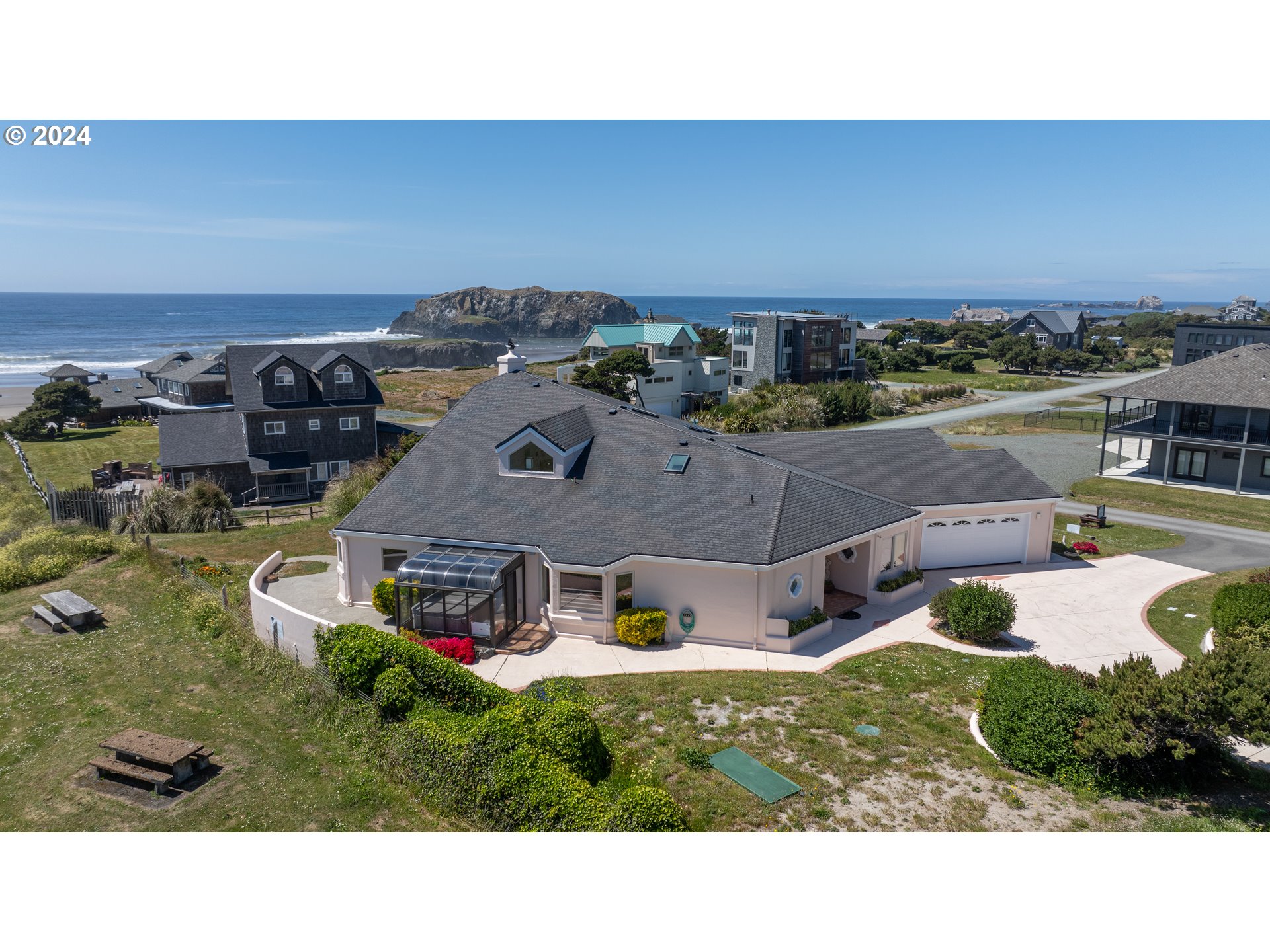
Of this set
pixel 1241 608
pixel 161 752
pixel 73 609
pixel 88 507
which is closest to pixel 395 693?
pixel 161 752

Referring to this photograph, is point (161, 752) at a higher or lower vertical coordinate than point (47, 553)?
higher

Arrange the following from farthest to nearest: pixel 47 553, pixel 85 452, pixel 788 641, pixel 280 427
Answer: pixel 85 452
pixel 280 427
pixel 47 553
pixel 788 641

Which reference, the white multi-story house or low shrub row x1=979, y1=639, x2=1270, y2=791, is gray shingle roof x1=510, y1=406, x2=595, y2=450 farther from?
the white multi-story house

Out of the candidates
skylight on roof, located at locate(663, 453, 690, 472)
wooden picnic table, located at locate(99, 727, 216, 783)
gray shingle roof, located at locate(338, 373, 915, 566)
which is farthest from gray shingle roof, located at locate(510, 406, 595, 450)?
wooden picnic table, located at locate(99, 727, 216, 783)

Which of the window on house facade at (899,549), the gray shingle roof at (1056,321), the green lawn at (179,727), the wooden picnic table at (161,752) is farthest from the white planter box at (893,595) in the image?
the gray shingle roof at (1056,321)

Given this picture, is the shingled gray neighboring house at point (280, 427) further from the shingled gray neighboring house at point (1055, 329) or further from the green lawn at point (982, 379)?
the shingled gray neighboring house at point (1055, 329)

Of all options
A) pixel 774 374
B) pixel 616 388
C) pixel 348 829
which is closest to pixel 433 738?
pixel 348 829

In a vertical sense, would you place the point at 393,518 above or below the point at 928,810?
above

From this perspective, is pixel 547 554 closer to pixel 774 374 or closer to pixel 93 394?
pixel 774 374

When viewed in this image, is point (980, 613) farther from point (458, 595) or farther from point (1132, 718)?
point (458, 595)
